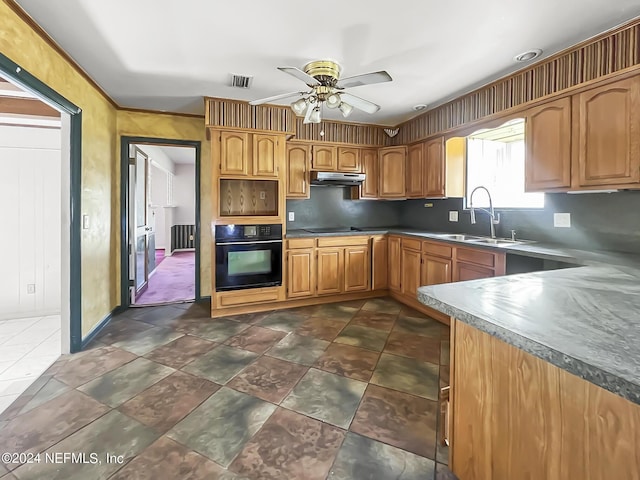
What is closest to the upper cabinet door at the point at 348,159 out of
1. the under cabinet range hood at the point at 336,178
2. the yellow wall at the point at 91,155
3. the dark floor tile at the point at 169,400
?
the under cabinet range hood at the point at 336,178

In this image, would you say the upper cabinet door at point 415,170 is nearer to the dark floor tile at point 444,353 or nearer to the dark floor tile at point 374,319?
the dark floor tile at point 374,319

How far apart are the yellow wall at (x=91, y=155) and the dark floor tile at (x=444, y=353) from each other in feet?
10.3

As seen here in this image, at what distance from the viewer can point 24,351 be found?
268cm

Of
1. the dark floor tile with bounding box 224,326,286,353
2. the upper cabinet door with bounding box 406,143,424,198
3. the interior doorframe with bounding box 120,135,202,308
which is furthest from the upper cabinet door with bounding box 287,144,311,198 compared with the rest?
the dark floor tile with bounding box 224,326,286,353

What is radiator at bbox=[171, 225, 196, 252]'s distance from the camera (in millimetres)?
8891

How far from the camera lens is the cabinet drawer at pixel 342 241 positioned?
3984 mm

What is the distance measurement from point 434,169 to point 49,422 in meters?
4.12

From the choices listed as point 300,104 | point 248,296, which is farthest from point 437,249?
point 248,296

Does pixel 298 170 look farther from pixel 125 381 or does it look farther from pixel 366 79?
pixel 125 381

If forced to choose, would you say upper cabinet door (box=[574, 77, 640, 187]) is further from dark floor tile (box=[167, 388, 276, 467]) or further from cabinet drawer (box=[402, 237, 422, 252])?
dark floor tile (box=[167, 388, 276, 467])

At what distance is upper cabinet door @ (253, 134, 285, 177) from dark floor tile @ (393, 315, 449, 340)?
87.8 inches

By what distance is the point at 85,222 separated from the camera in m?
2.82

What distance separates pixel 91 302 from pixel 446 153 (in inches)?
162

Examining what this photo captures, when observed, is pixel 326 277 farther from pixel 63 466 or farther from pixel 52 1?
pixel 52 1
